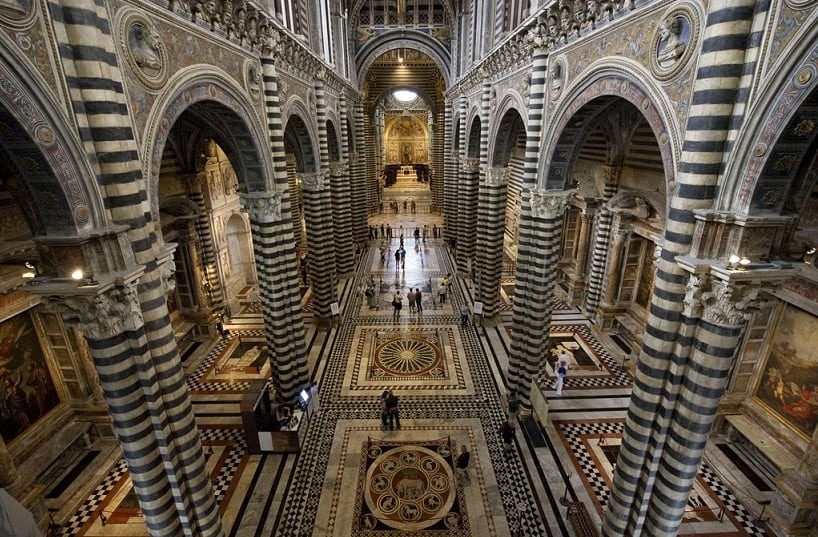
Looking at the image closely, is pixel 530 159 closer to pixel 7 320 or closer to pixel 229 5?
pixel 229 5

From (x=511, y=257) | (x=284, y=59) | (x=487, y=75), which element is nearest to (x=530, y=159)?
(x=487, y=75)

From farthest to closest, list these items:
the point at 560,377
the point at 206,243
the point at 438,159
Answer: the point at 438,159, the point at 206,243, the point at 560,377

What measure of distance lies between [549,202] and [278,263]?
6.56 m

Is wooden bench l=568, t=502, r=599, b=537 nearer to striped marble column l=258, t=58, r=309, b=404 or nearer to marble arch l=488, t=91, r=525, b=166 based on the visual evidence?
striped marble column l=258, t=58, r=309, b=404

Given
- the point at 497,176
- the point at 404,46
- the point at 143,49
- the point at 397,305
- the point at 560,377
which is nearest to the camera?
the point at 143,49

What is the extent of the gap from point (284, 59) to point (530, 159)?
6.94m

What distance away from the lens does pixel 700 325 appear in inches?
198

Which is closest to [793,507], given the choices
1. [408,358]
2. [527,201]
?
[527,201]

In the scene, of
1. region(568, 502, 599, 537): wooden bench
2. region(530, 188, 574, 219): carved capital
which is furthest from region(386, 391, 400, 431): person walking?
region(530, 188, 574, 219): carved capital

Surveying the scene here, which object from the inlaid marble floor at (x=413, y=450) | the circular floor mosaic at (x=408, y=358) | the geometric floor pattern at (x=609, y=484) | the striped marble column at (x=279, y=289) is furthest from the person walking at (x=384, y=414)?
the geometric floor pattern at (x=609, y=484)

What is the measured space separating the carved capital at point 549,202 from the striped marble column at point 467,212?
10154mm

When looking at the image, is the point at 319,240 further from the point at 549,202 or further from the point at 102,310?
the point at 102,310

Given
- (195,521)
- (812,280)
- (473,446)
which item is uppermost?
(812,280)

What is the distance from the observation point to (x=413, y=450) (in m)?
9.55
